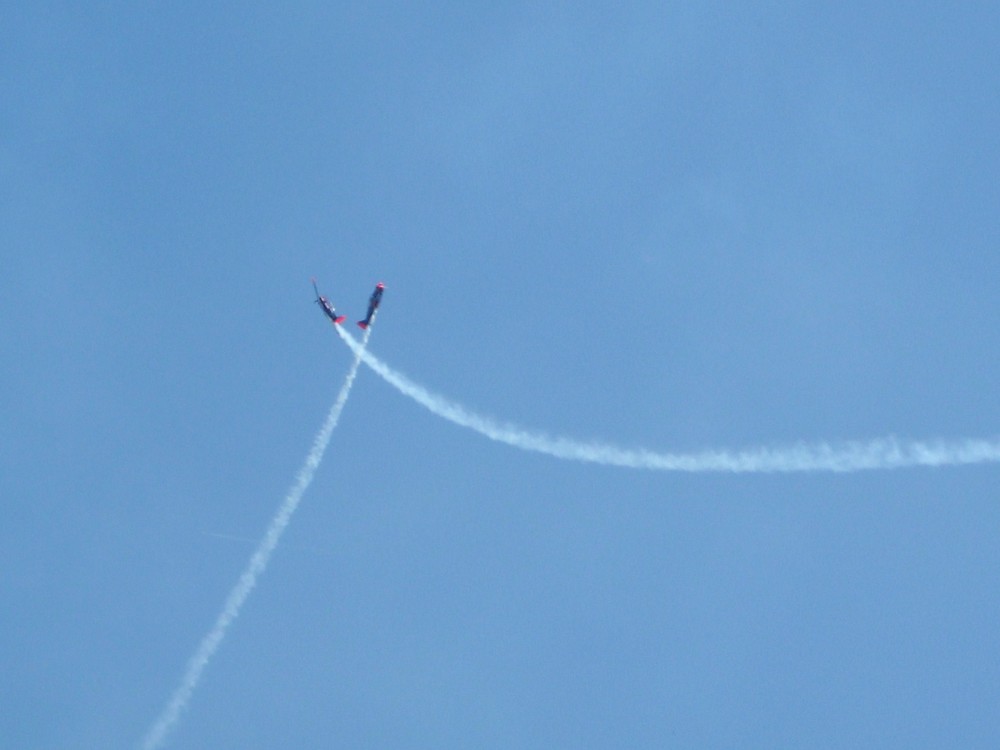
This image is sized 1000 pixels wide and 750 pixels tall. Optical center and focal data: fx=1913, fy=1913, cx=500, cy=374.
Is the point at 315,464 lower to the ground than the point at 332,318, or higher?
lower

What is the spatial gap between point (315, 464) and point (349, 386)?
488 centimetres

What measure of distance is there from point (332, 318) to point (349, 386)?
431cm

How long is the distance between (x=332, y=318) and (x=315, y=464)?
8775 millimetres

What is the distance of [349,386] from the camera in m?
104

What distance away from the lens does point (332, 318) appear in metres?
106

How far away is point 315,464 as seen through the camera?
335 feet
